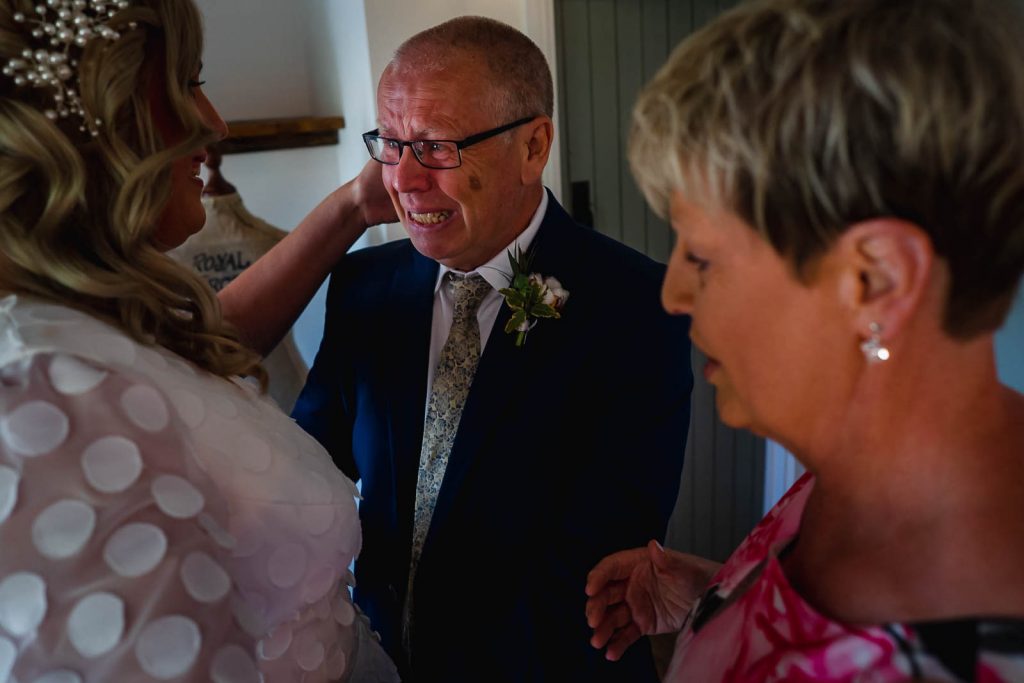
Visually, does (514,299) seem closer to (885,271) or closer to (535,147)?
(535,147)

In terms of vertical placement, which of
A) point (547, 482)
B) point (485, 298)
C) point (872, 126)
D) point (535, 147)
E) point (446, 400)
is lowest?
point (547, 482)

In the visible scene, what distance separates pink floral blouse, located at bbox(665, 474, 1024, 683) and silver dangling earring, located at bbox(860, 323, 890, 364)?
0.69 feet

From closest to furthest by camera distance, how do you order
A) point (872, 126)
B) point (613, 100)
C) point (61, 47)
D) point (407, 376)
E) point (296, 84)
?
point (872, 126), point (61, 47), point (407, 376), point (296, 84), point (613, 100)

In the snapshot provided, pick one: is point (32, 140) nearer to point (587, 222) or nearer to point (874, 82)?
point (874, 82)

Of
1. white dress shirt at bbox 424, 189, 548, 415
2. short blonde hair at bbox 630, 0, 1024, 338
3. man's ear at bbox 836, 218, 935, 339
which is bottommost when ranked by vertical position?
white dress shirt at bbox 424, 189, 548, 415

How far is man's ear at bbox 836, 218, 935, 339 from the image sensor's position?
1.88 feet

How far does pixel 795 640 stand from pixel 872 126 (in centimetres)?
43

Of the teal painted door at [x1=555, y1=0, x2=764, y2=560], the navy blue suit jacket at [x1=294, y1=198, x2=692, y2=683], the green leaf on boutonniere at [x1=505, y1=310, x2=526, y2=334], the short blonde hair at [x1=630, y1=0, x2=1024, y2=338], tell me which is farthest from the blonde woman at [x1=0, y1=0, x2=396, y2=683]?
the teal painted door at [x1=555, y1=0, x2=764, y2=560]

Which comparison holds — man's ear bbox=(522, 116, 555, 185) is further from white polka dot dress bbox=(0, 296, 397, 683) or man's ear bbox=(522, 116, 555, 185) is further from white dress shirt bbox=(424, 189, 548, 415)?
white polka dot dress bbox=(0, 296, 397, 683)

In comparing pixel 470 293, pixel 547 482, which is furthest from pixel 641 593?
pixel 470 293

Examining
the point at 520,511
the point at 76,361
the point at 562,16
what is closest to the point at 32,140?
the point at 76,361

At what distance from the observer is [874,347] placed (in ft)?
2.08

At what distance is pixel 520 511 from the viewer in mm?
1420

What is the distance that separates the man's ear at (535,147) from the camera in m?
1.55
